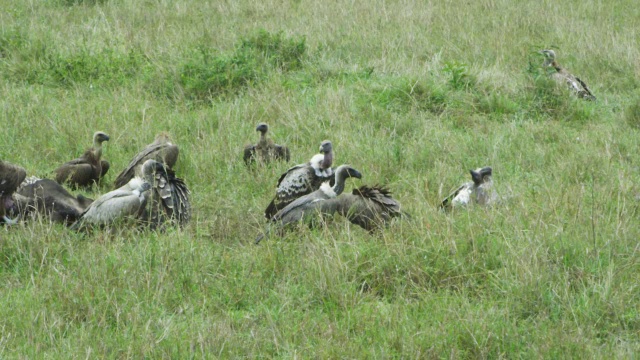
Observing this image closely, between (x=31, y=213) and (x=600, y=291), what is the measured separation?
3995 mm

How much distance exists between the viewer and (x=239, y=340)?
4754 millimetres

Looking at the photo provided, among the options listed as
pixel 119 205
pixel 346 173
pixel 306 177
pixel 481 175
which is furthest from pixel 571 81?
pixel 119 205

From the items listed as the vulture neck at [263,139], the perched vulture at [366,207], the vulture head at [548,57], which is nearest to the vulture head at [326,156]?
the perched vulture at [366,207]

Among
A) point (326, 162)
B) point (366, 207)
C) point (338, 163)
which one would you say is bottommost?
point (338, 163)

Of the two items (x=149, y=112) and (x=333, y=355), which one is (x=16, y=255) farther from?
(x=149, y=112)

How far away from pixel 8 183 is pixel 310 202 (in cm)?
229

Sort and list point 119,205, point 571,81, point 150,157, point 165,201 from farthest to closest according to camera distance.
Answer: point 571,81
point 150,157
point 165,201
point 119,205

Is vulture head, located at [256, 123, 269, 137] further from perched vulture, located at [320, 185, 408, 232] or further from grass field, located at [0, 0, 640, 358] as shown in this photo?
perched vulture, located at [320, 185, 408, 232]

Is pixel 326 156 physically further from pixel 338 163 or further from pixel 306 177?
pixel 338 163

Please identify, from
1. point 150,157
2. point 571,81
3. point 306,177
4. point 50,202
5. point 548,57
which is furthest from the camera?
point 548,57

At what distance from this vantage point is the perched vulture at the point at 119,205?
6.47 metres

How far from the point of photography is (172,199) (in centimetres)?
669

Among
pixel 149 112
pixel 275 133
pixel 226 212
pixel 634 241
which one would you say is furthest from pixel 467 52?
pixel 634 241

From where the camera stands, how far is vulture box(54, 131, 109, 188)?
7.73m
